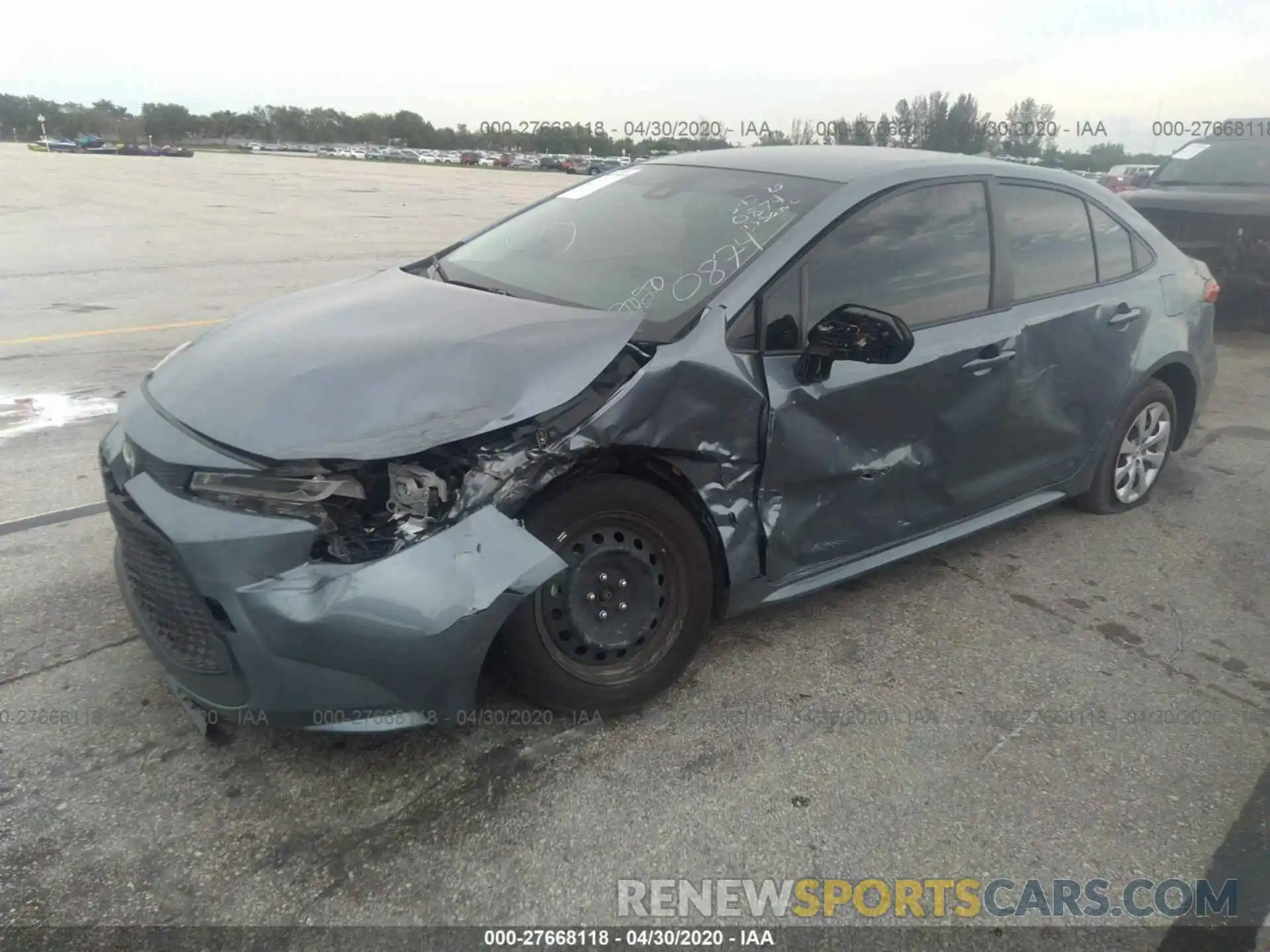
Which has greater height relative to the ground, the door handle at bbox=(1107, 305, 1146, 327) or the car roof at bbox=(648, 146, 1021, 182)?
the car roof at bbox=(648, 146, 1021, 182)

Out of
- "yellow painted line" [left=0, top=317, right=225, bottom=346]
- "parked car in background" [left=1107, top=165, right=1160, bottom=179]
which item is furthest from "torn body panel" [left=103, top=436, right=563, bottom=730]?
"parked car in background" [left=1107, top=165, right=1160, bottom=179]

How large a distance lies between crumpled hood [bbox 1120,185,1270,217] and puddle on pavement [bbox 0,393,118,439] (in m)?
8.92

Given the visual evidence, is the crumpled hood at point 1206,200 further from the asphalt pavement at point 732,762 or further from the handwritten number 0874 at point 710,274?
the handwritten number 0874 at point 710,274

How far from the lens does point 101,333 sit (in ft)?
25.8

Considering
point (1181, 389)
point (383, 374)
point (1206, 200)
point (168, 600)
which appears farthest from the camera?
point (1206, 200)

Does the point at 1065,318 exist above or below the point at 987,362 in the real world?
above

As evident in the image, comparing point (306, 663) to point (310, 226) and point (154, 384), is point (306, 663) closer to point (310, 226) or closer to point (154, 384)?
point (154, 384)

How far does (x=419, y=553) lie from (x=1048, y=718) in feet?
6.69

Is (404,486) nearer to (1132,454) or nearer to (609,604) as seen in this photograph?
(609,604)

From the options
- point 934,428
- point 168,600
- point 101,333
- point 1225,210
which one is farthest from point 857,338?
point 1225,210

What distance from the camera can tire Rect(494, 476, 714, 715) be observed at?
257 centimetres

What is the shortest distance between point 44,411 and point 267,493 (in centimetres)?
421

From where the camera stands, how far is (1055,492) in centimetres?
414

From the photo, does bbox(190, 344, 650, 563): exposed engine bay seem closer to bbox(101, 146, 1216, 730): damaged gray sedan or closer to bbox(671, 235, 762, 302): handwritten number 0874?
bbox(101, 146, 1216, 730): damaged gray sedan
